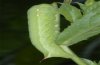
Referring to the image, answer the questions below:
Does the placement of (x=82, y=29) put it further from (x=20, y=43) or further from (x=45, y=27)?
(x=20, y=43)

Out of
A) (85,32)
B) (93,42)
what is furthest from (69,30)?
(93,42)

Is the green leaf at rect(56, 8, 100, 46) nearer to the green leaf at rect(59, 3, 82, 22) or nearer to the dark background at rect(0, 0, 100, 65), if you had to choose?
the green leaf at rect(59, 3, 82, 22)

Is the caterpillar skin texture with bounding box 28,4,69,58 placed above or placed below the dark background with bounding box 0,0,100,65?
above

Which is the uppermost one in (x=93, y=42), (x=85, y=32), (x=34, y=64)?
(x=85, y=32)

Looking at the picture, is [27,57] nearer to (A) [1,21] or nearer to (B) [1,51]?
(B) [1,51]

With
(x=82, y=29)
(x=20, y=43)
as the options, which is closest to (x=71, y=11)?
(x=82, y=29)

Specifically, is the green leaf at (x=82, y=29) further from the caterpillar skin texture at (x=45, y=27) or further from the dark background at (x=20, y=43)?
the dark background at (x=20, y=43)

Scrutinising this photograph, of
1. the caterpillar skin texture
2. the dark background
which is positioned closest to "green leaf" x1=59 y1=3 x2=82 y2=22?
the caterpillar skin texture
